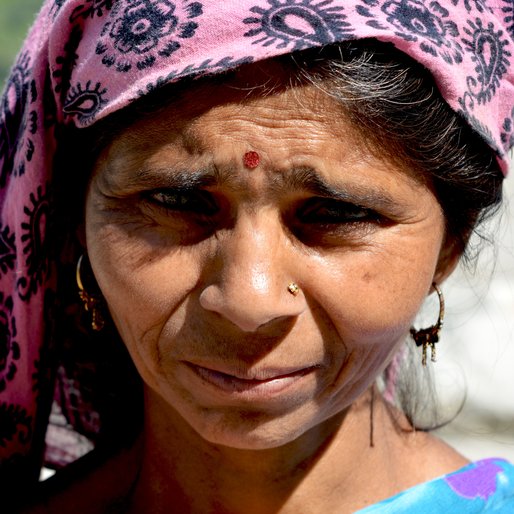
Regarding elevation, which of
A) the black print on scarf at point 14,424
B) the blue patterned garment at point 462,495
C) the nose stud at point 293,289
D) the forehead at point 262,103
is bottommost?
the black print on scarf at point 14,424

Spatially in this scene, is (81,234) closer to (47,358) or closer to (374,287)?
(47,358)

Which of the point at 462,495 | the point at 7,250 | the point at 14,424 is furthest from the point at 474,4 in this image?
the point at 14,424

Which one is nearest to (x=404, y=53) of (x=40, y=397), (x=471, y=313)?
(x=40, y=397)

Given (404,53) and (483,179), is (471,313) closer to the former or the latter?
(483,179)

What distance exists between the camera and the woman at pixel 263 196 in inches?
80.6

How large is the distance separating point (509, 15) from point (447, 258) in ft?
1.85

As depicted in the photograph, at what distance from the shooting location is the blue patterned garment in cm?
240

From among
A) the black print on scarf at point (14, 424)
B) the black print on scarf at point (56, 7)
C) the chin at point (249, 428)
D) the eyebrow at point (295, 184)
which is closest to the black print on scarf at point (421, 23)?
the eyebrow at point (295, 184)

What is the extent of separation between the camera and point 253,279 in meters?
2.01

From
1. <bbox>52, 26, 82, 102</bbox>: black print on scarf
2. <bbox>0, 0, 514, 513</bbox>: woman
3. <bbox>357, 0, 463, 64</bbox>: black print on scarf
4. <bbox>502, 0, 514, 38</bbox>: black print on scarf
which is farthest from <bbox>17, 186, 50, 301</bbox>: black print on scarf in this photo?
<bbox>502, 0, 514, 38</bbox>: black print on scarf

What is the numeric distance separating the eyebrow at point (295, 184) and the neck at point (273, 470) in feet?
2.24

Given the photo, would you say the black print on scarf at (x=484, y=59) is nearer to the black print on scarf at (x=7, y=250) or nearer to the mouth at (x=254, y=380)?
the mouth at (x=254, y=380)

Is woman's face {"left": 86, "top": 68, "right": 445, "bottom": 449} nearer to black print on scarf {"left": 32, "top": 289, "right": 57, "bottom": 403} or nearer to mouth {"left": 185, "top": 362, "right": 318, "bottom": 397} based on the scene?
mouth {"left": 185, "top": 362, "right": 318, "bottom": 397}

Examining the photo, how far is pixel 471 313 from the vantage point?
15.5 ft
